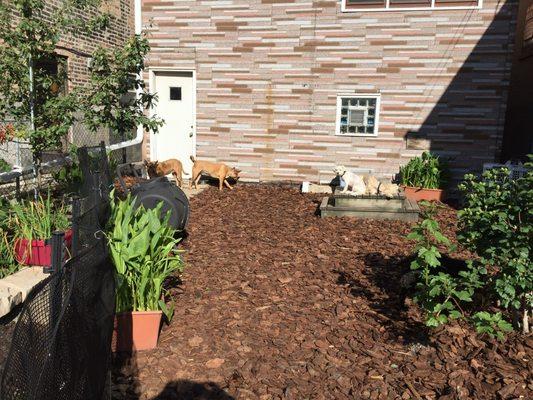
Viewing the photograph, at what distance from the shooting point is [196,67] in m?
10.8

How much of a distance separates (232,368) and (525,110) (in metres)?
13.0

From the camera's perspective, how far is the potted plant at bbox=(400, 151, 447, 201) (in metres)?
9.41

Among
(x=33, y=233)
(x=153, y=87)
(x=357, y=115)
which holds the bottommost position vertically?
(x=33, y=233)

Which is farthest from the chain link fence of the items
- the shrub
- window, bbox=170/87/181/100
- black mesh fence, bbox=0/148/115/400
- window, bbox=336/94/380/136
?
window, bbox=336/94/380/136

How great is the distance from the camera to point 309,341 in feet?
12.4

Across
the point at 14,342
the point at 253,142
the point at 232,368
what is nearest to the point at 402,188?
the point at 253,142

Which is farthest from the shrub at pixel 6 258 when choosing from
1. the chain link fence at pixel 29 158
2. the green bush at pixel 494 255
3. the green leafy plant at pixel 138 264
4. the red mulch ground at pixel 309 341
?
the green bush at pixel 494 255

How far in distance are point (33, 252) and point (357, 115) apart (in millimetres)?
7677

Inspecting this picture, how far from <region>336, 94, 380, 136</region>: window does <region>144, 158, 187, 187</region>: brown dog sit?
3.73 metres

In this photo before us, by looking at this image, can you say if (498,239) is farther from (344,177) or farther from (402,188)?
(402,188)

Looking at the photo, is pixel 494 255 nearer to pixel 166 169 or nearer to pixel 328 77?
pixel 328 77

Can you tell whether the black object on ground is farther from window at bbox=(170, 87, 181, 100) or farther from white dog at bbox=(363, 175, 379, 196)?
window at bbox=(170, 87, 181, 100)

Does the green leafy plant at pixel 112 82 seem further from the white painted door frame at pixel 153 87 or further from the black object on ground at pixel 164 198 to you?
the white painted door frame at pixel 153 87

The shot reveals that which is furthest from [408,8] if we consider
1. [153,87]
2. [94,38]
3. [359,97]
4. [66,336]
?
[66,336]
